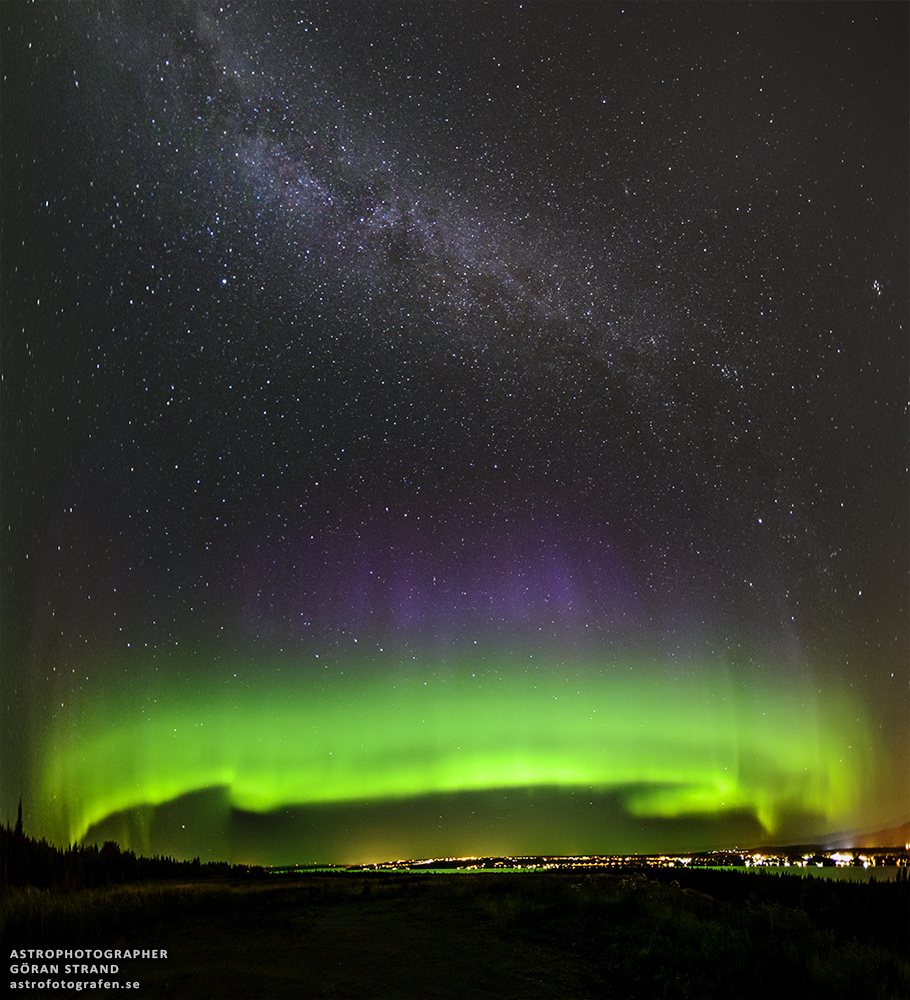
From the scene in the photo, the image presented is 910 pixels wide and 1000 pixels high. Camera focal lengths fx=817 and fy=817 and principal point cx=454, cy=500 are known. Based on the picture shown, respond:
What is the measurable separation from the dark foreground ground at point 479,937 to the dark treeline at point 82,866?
199mm

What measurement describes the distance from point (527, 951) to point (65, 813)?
578 centimetres

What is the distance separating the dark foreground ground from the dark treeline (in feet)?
0.65

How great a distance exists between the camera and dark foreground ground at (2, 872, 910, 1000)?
26.0ft

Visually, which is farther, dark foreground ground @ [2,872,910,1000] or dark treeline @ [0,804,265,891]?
dark treeline @ [0,804,265,891]

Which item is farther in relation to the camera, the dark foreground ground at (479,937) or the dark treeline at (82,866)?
the dark treeline at (82,866)

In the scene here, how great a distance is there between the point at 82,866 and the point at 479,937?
479cm

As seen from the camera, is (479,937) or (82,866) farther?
(82,866)

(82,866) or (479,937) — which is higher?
(82,866)

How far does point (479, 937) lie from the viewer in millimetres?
8703

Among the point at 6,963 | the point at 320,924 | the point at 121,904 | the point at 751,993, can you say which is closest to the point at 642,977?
the point at 751,993

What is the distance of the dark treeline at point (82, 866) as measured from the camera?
943cm

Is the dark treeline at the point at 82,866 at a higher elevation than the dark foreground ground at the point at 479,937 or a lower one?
higher

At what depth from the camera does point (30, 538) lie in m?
9.95

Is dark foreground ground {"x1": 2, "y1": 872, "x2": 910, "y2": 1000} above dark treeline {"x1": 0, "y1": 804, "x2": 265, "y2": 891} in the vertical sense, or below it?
below
